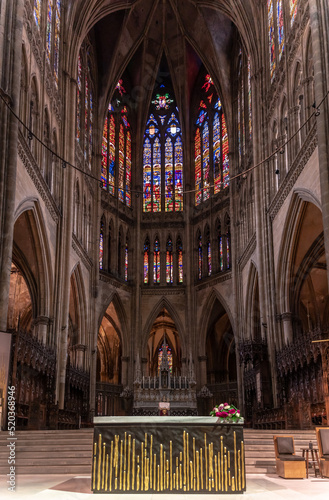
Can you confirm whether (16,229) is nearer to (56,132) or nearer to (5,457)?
(56,132)

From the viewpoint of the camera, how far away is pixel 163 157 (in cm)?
3881

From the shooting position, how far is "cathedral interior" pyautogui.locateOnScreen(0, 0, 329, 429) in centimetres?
1864

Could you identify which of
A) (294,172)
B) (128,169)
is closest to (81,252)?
(128,169)

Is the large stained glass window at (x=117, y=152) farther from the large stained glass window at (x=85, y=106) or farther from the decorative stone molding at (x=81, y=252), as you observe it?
the decorative stone molding at (x=81, y=252)

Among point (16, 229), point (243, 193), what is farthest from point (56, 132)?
point (243, 193)

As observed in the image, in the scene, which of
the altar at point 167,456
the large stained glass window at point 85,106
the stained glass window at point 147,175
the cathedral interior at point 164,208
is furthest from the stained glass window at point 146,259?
the altar at point 167,456

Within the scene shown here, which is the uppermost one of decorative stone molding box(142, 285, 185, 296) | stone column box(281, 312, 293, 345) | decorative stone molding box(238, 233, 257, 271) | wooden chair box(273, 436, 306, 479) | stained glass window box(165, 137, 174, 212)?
stained glass window box(165, 137, 174, 212)

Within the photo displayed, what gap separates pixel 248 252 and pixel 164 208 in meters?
10.2

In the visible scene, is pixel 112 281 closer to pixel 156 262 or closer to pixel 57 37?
pixel 156 262

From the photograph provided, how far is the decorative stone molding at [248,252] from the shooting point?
27.5m

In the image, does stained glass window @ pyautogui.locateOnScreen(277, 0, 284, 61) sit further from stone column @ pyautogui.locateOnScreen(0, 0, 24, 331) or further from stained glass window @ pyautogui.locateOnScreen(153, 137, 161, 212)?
stained glass window @ pyautogui.locateOnScreen(153, 137, 161, 212)

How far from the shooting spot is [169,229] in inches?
1457

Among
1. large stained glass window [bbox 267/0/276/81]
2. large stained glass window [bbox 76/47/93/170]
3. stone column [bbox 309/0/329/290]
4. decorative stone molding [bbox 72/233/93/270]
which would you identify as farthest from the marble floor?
large stained glass window [bbox 76/47/93/170]

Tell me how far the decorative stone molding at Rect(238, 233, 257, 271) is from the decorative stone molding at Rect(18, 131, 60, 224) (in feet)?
31.1
